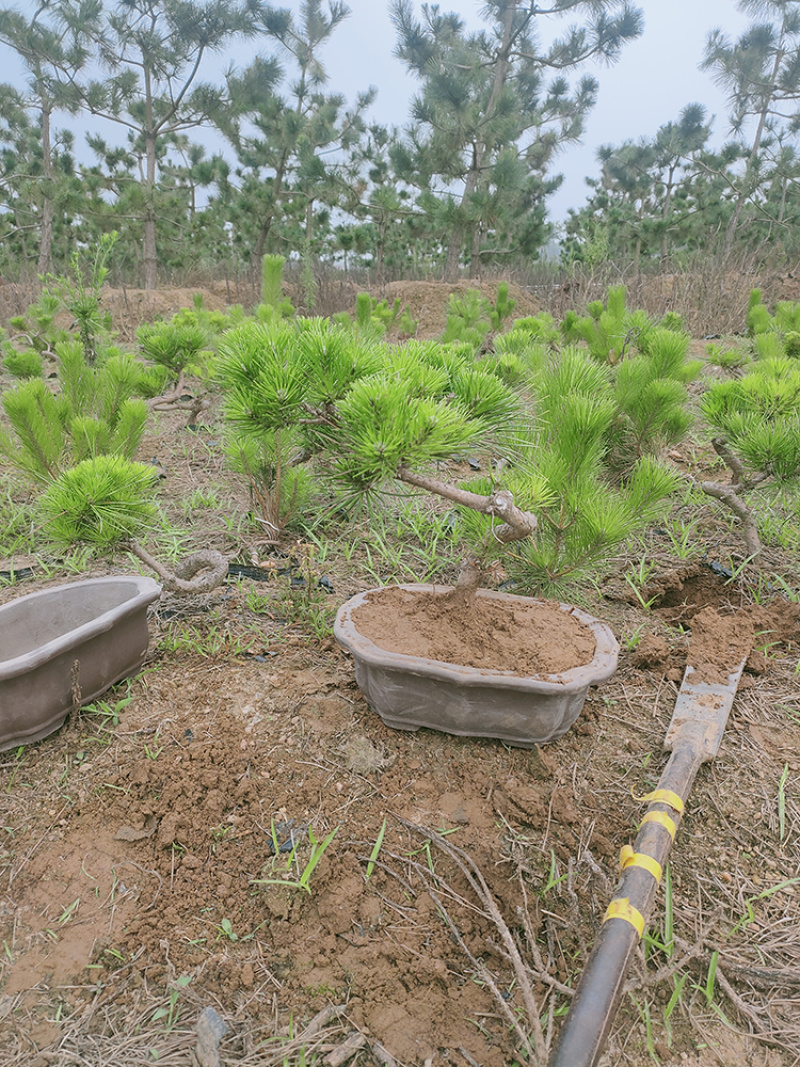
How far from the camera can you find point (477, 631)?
52.5 inches

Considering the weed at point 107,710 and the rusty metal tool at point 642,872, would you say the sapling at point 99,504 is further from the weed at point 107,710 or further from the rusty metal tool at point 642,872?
the rusty metal tool at point 642,872

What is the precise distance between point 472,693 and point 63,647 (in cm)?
86

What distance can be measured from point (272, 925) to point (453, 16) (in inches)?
776

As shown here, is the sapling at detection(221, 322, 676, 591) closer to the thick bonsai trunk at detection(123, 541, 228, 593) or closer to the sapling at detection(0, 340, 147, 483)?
the thick bonsai trunk at detection(123, 541, 228, 593)

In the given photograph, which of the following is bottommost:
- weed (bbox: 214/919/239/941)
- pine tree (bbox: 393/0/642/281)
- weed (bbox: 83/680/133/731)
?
weed (bbox: 214/919/239/941)

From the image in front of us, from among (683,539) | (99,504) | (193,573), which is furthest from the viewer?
(683,539)

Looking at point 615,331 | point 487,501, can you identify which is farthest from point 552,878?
point 615,331

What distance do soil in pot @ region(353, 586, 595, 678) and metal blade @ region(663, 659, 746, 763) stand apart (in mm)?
250

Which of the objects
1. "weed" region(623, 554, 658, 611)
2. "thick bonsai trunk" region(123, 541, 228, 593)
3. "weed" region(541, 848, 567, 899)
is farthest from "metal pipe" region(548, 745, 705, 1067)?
"thick bonsai trunk" region(123, 541, 228, 593)

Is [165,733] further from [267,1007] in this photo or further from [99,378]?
[99,378]

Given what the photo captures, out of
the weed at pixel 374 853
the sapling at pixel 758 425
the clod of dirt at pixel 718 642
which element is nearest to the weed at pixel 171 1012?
the weed at pixel 374 853

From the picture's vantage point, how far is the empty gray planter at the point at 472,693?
115 cm

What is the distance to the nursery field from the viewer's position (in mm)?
859

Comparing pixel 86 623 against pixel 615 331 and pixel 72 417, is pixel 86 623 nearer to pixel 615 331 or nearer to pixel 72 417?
pixel 72 417
